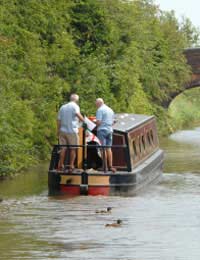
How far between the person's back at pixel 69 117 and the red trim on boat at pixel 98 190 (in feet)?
3.88

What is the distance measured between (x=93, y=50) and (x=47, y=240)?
19.1 metres

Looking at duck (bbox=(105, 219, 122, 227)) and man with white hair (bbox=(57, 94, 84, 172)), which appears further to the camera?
man with white hair (bbox=(57, 94, 84, 172))

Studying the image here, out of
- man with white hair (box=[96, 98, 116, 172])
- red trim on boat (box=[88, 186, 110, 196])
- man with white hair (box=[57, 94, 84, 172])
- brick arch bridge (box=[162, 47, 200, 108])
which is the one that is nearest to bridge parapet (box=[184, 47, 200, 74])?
brick arch bridge (box=[162, 47, 200, 108])

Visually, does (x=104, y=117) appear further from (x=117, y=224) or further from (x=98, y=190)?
(x=117, y=224)

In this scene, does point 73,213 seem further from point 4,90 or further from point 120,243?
point 4,90

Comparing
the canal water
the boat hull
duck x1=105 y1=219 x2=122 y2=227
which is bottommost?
the canal water

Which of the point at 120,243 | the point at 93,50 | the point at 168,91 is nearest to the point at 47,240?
the point at 120,243

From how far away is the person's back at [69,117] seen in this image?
1780 centimetres

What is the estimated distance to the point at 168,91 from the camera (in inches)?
1889

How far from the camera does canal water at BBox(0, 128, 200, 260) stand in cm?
1213

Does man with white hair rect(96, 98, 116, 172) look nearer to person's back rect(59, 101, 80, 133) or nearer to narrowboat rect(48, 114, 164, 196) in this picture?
narrowboat rect(48, 114, 164, 196)

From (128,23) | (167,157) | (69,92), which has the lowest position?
(167,157)

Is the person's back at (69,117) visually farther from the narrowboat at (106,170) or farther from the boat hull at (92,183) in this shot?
the boat hull at (92,183)

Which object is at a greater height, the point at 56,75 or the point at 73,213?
the point at 56,75
